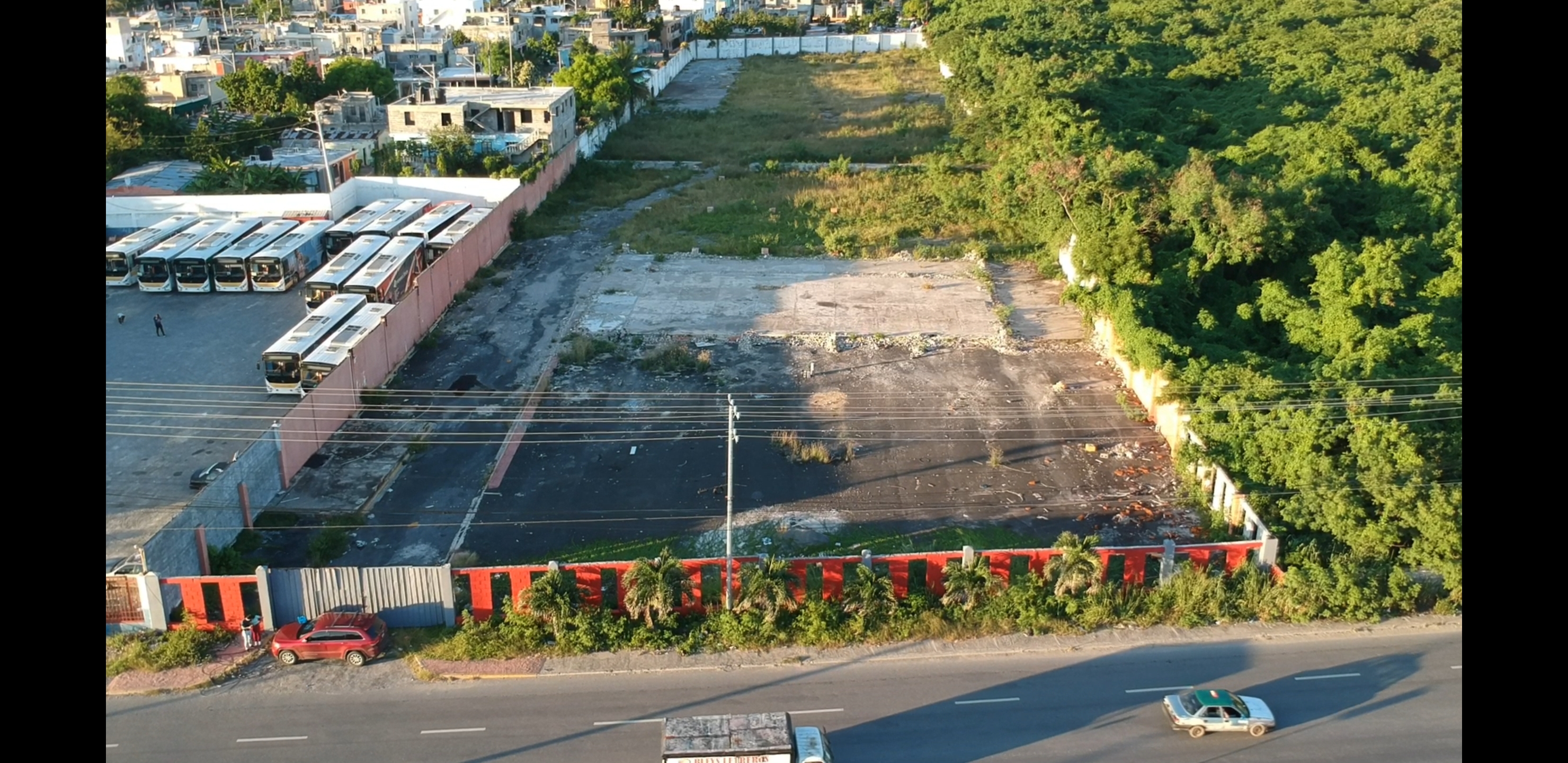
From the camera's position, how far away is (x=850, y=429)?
2492 centimetres

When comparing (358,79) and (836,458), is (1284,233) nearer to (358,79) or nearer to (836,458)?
(836,458)

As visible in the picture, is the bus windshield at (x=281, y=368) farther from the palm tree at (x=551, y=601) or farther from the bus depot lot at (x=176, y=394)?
the palm tree at (x=551, y=601)

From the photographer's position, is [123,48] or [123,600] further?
[123,48]

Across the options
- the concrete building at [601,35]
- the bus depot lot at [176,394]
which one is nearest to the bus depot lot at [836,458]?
the bus depot lot at [176,394]

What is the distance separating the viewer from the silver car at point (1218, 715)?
15.1 meters

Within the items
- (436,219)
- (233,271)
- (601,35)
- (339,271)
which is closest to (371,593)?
(339,271)

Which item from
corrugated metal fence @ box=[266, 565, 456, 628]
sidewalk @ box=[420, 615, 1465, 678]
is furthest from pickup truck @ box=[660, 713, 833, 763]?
corrugated metal fence @ box=[266, 565, 456, 628]

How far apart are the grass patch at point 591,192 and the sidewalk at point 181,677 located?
25571mm

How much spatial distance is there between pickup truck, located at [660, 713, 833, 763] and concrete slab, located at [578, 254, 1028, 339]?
1719cm

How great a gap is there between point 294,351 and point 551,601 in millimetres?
12254

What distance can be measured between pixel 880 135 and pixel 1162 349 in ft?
119

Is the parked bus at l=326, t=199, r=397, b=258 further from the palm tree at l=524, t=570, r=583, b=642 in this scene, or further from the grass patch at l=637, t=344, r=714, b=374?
the palm tree at l=524, t=570, r=583, b=642

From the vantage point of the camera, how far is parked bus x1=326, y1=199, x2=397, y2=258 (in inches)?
1422

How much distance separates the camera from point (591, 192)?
47500 mm
